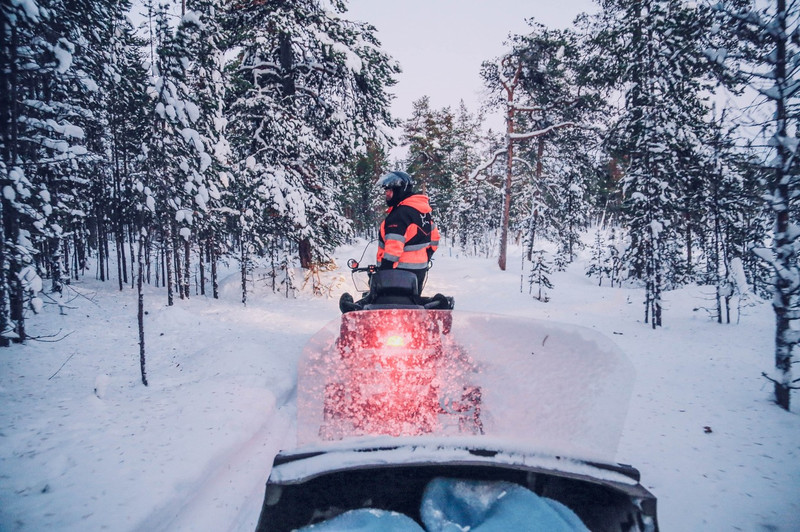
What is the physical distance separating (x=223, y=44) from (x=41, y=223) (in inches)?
322

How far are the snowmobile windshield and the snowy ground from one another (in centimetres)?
192

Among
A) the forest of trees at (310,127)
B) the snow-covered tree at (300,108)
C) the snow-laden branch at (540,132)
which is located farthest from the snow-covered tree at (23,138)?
the snow-laden branch at (540,132)

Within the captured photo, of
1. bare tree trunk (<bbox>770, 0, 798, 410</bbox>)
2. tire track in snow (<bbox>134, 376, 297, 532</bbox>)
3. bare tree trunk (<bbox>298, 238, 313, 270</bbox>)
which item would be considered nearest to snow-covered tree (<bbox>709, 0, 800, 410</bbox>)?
bare tree trunk (<bbox>770, 0, 798, 410</bbox>)

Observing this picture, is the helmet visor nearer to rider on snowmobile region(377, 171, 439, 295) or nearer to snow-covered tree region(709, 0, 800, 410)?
rider on snowmobile region(377, 171, 439, 295)

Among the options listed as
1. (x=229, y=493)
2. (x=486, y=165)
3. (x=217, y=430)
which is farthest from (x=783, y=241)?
(x=486, y=165)

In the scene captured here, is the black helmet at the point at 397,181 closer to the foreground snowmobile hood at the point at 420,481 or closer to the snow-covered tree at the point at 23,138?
the foreground snowmobile hood at the point at 420,481

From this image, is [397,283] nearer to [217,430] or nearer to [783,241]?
[217,430]

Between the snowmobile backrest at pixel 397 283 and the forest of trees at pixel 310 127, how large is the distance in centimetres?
507

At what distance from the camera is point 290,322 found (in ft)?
37.6

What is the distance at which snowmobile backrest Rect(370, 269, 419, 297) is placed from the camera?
11.5 ft

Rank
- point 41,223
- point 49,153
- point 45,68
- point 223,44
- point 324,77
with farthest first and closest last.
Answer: point 324,77, point 223,44, point 49,153, point 41,223, point 45,68

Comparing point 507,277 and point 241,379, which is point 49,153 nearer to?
point 241,379

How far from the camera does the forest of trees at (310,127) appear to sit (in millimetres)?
5836

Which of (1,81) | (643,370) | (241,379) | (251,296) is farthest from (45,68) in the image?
(643,370)
